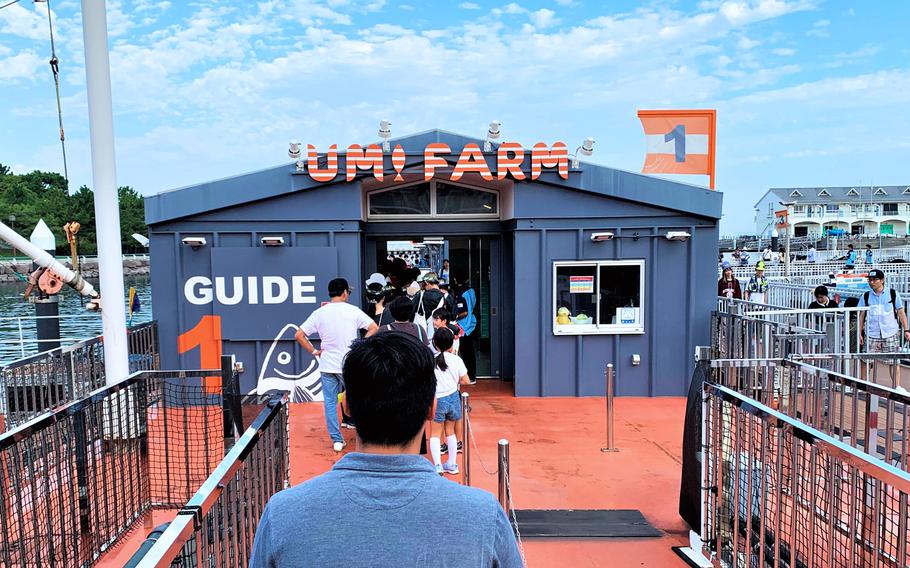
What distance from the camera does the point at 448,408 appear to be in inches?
215

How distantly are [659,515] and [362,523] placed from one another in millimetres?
4260

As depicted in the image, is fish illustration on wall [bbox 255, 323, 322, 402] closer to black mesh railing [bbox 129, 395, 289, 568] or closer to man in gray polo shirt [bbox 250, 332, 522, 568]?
black mesh railing [bbox 129, 395, 289, 568]

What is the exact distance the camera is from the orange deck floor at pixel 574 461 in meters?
4.27

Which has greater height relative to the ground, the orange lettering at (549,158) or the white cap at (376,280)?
the orange lettering at (549,158)

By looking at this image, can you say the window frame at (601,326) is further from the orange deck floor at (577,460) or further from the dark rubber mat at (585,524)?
the dark rubber mat at (585,524)

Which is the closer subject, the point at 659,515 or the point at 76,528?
the point at 76,528

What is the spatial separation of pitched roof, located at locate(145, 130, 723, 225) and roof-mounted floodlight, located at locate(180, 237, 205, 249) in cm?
33

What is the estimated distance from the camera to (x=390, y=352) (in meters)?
1.49

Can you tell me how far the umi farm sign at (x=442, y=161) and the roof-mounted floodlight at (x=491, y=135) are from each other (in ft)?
0.45

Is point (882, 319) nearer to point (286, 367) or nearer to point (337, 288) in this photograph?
point (337, 288)

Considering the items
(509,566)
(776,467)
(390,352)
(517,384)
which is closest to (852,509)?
(776,467)

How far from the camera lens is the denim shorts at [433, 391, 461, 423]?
543 cm

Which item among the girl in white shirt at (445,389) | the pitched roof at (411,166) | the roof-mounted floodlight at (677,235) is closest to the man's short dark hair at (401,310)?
the girl in white shirt at (445,389)

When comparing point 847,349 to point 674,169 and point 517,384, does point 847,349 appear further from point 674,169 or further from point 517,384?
point 517,384
